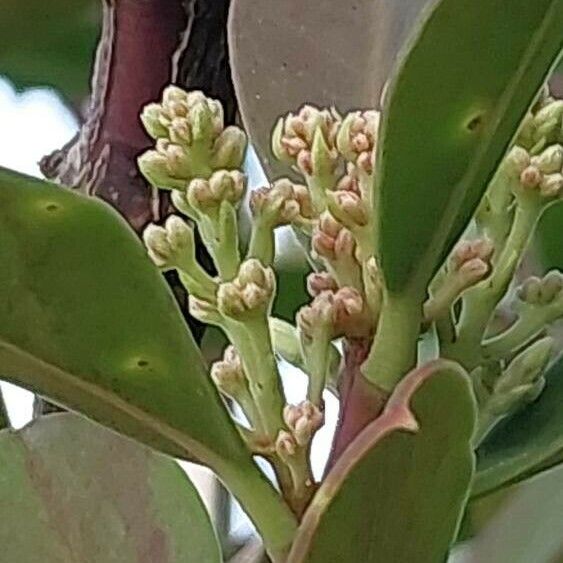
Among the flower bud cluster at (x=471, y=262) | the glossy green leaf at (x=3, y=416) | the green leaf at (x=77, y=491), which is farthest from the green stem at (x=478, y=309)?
the glossy green leaf at (x=3, y=416)

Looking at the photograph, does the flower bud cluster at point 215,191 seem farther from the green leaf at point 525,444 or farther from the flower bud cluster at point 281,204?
the green leaf at point 525,444

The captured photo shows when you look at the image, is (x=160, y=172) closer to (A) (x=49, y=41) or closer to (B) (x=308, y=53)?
(B) (x=308, y=53)

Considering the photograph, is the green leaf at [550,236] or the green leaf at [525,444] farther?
the green leaf at [550,236]

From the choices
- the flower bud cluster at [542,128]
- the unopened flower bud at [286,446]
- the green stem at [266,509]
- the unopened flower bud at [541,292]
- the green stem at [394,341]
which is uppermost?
the flower bud cluster at [542,128]

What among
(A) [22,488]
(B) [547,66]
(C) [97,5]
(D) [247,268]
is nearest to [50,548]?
(A) [22,488]

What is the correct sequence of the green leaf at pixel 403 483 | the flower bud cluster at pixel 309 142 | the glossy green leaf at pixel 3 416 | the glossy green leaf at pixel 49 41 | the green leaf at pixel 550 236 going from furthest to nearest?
the glossy green leaf at pixel 49 41 < the green leaf at pixel 550 236 < the glossy green leaf at pixel 3 416 < the flower bud cluster at pixel 309 142 < the green leaf at pixel 403 483

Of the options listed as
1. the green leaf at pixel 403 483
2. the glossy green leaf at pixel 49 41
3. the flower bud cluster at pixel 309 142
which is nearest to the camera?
the green leaf at pixel 403 483

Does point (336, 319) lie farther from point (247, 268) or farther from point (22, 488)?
point (22, 488)
